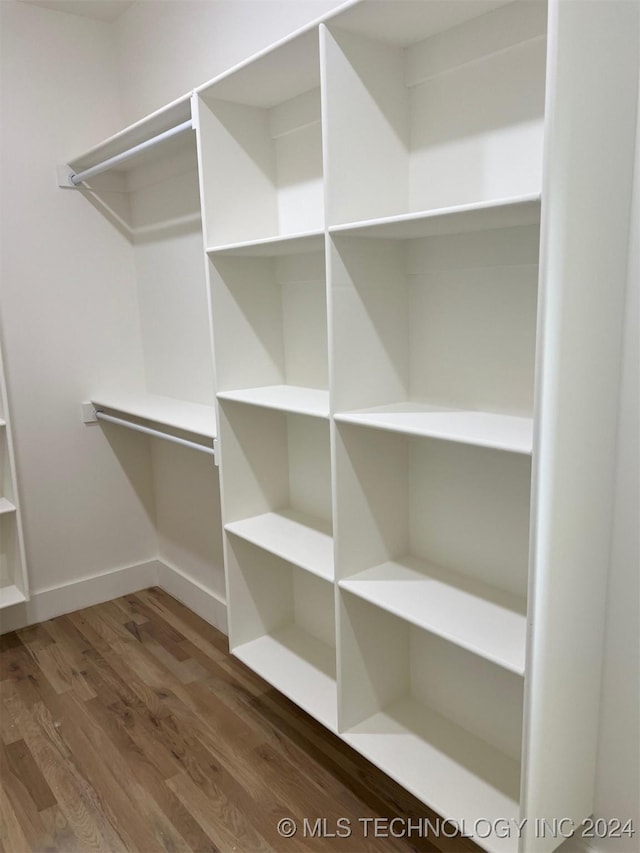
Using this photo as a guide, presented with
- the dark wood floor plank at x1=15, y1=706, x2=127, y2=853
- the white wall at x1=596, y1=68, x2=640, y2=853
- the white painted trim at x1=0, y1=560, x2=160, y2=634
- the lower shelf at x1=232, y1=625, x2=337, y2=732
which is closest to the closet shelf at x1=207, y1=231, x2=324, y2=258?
the white wall at x1=596, y1=68, x2=640, y2=853

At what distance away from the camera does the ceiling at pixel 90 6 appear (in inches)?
110

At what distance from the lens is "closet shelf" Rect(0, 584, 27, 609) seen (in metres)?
2.83

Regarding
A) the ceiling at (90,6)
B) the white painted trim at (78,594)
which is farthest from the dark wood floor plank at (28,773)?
the ceiling at (90,6)

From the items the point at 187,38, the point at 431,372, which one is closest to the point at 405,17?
the point at 431,372

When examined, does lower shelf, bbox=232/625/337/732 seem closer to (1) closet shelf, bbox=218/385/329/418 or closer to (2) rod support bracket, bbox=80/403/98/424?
(1) closet shelf, bbox=218/385/329/418

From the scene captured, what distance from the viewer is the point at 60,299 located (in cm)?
305

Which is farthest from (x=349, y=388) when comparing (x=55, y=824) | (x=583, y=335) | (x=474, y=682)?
(x=55, y=824)

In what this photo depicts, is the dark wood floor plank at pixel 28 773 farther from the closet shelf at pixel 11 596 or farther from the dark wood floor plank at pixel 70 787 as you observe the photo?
the closet shelf at pixel 11 596

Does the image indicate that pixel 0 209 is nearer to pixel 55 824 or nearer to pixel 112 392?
pixel 112 392

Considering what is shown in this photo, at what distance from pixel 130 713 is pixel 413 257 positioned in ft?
6.14

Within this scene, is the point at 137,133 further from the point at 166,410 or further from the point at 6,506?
the point at 6,506

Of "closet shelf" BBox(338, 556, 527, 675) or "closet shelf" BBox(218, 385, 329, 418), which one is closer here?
"closet shelf" BBox(338, 556, 527, 675)

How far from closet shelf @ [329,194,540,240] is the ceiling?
204 centimetres

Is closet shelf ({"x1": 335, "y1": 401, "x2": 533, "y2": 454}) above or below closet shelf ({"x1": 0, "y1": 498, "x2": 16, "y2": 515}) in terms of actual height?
above
